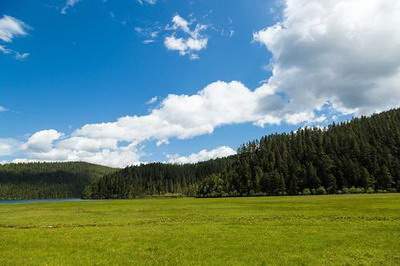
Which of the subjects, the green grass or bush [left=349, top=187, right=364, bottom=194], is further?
bush [left=349, top=187, right=364, bottom=194]

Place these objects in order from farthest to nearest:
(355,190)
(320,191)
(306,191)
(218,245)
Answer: (306,191)
(320,191)
(355,190)
(218,245)

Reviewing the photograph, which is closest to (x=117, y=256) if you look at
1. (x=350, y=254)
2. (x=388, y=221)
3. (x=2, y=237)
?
(x=350, y=254)

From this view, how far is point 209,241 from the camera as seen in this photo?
115 ft

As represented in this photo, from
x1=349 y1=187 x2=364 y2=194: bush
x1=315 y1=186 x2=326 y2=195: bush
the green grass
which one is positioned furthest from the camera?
x1=315 y1=186 x2=326 y2=195: bush

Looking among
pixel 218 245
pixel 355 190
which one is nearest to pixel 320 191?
pixel 355 190

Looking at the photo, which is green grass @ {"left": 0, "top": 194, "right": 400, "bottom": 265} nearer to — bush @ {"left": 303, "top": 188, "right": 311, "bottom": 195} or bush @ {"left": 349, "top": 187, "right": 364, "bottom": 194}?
bush @ {"left": 349, "top": 187, "right": 364, "bottom": 194}

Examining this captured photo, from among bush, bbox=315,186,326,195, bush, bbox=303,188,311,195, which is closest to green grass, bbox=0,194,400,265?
bush, bbox=315,186,326,195

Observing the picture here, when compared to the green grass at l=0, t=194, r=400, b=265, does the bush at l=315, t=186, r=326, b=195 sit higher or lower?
higher

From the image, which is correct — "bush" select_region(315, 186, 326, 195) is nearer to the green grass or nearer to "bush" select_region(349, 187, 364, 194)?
"bush" select_region(349, 187, 364, 194)

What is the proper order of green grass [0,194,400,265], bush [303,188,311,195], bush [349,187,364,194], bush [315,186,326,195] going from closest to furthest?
green grass [0,194,400,265], bush [349,187,364,194], bush [315,186,326,195], bush [303,188,311,195]

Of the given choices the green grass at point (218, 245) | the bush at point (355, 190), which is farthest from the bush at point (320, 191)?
the green grass at point (218, 245)

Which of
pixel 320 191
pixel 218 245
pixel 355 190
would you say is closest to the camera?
pixel 218 245

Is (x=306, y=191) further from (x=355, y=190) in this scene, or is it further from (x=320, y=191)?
(x=355, y=190)

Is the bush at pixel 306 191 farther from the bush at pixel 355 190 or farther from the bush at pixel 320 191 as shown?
the bush at pixel 355 190
